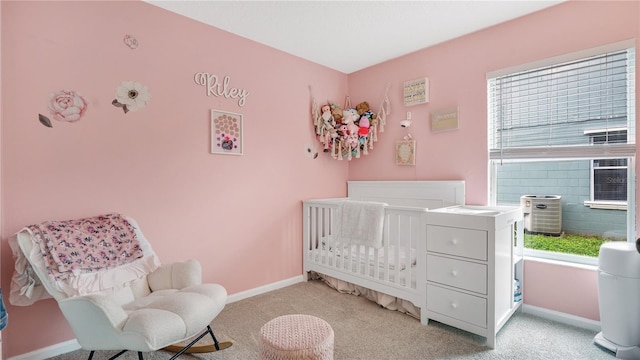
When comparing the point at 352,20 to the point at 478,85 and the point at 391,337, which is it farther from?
the point at 391,337

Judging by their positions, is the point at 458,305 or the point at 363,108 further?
the point at 363,108

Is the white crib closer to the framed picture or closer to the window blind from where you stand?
the window blind

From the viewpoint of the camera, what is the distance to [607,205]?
2098 mm

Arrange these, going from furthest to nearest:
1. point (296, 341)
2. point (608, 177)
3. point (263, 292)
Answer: point (263, 292) → point (608, 177) → point (296, 341)

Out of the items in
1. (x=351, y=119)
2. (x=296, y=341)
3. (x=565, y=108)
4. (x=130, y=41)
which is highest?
(x=130, y=41)

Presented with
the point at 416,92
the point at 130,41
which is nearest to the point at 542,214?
the point at 416,92

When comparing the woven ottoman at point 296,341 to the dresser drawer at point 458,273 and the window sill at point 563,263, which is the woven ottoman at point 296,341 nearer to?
the dresser drawer at point 458,273

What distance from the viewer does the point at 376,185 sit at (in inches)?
130

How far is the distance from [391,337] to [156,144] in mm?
2137

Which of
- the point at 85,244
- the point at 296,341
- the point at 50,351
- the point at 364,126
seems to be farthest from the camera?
the point at 364,126

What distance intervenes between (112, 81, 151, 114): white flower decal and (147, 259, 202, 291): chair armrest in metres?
1.11

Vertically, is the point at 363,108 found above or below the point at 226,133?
above

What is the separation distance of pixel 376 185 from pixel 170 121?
2.08 m

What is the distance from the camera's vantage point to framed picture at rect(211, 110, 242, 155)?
2492 mm
